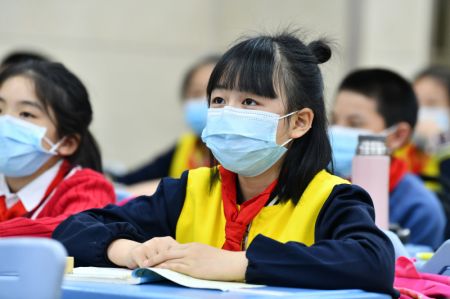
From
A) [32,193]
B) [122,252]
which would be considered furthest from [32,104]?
[122,252]

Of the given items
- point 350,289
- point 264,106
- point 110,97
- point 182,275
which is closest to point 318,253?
point 350,289

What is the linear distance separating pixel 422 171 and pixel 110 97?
2823mm

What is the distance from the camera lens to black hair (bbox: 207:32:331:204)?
2.89m

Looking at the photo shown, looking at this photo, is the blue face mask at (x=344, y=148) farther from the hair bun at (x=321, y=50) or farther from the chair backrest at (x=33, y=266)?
the chair backrest at (x=33, y=266)

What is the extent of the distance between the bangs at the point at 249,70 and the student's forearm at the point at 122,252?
0.51 metres

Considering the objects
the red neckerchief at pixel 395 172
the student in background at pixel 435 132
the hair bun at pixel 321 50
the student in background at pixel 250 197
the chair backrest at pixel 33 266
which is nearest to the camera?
the chair backrest at pixel 33 266

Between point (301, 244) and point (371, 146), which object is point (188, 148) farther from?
point (301, 244)

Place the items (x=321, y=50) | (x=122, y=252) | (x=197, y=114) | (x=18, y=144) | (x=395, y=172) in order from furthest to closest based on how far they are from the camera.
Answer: (x=197, y=114)
(x=395, y=172)
(x=18, y=144)
(x=321, y=50)
(x=122, y=252)

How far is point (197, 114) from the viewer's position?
6.20m

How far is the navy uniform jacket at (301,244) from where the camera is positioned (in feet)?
8.24

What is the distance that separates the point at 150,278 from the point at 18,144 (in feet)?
3.90

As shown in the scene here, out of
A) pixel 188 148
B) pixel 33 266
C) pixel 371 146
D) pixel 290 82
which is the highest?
pixel 290 82

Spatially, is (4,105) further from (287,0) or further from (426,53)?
(426,53)

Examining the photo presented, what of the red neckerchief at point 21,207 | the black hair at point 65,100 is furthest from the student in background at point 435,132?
the red neckerchief at point 21,207
